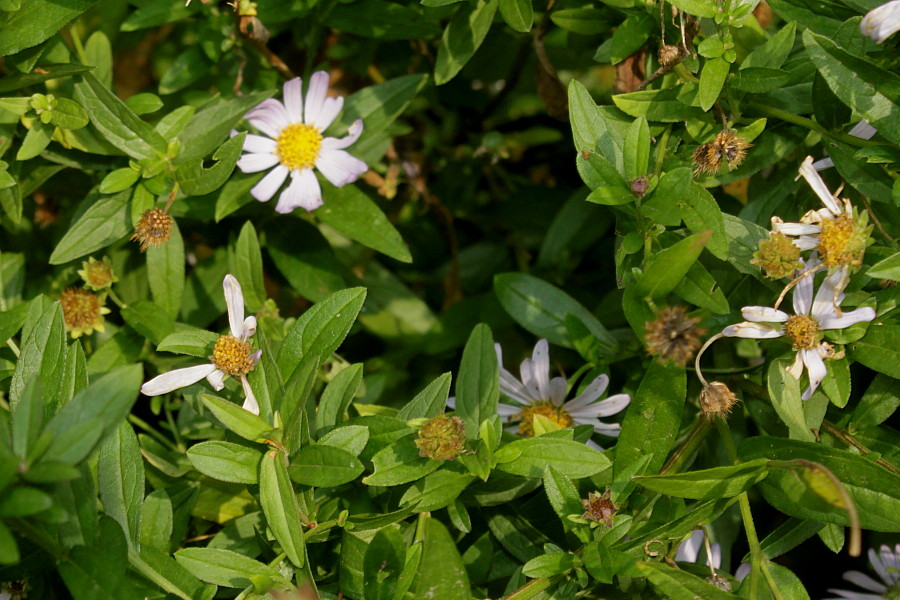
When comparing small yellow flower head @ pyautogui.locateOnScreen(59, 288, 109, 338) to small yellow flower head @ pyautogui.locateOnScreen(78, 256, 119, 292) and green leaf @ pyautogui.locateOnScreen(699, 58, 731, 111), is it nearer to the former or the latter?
small yellow flower head @ pyautogui.locateOnScreen(78, 256, 119, 292)

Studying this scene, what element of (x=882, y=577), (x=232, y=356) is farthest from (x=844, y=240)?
(x=232, y=356)

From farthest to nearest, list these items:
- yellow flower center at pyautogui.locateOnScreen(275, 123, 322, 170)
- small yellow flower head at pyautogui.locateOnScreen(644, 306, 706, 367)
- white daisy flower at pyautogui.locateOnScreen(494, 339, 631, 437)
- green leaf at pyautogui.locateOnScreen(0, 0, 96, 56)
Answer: yellow flower center at pyautogui.locateOnScreen(275, 123, 322, 170) < white daisy flower at pyautogui.locateOnScreen(494, 339, 631, 437) < green leaf at pyautogui.locateOnScreen(0, 0, 96, 56) < small yellow flower head at pyautogui.locateOnScreen(644, 306, 706, 367)

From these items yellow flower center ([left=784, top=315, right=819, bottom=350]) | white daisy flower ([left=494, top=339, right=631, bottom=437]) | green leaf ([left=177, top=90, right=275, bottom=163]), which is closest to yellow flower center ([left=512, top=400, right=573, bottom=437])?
white daisy flower ([left=494, top=339, right=631, bottom=437])

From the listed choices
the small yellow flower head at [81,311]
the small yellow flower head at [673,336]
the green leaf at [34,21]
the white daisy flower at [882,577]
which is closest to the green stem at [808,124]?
the small yellow flower head at [673,336]

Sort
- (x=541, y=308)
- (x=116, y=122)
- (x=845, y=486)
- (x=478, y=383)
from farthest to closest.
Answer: (x=541, y=308), (x=116, y=122), (x=478, y=383), (x=845, y=486)

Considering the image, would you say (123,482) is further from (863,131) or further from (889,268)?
(863,131)

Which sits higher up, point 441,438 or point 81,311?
point 81,311

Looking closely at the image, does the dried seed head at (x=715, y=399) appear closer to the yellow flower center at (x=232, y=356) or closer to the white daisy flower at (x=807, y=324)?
the white daisy flower at (x=807, y=324)
